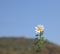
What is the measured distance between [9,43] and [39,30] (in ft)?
26.6

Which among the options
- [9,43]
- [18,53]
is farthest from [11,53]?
[9,43]

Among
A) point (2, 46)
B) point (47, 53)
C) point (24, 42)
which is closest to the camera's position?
point (47, 53)

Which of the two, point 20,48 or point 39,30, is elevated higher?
point 39,30

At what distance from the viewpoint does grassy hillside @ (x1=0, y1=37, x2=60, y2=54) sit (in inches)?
634

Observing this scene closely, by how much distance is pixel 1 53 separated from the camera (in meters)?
16.3

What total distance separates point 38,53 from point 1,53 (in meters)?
3.83

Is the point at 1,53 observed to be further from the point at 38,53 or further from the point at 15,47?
the point at 38,53

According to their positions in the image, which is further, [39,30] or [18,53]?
[18,53]

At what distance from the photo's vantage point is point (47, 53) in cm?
1527

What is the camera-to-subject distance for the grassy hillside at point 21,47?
1610 cm

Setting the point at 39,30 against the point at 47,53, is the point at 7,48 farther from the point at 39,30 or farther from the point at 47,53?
the point at 39,30

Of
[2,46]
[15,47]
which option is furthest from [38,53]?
[2,46]

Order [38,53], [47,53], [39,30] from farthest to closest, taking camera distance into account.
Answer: [47,53] < [38,53] < [39,30]

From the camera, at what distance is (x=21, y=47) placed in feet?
58.8
